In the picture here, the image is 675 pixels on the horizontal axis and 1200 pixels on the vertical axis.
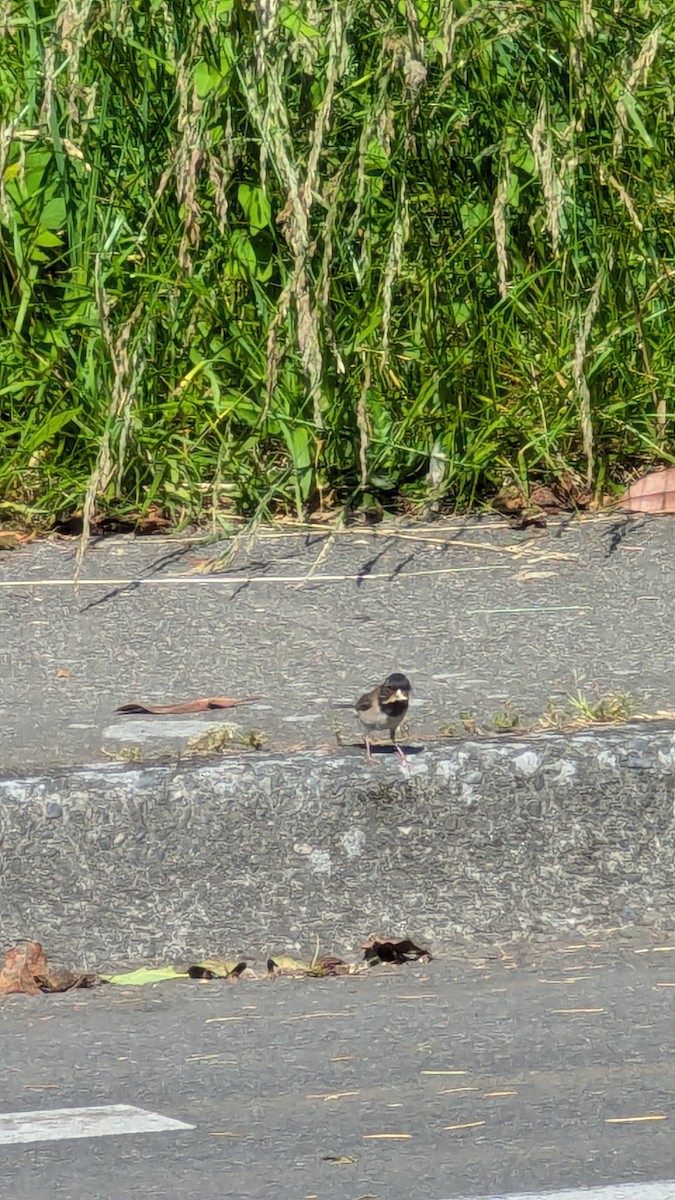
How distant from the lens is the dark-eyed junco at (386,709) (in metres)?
3.75

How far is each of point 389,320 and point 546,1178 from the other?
2.61 metres

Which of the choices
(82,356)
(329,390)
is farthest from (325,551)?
(82,356)

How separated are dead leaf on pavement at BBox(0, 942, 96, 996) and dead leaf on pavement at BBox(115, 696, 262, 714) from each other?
664 mm

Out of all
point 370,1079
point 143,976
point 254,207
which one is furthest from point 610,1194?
point 254,207

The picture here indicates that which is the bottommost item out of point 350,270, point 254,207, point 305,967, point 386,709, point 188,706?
point 305,967

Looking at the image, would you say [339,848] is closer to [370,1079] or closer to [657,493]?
[370,1079]

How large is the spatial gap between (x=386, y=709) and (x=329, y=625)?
0.97 meters

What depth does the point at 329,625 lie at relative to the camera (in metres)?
4.70

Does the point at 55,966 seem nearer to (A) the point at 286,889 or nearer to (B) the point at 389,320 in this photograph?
(A) the point at 286,889

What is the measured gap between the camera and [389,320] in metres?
4.95

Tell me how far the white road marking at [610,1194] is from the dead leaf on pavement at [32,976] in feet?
3.55

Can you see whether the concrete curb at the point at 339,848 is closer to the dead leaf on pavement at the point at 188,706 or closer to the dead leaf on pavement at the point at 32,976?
the dead leaf on pavement at the point at 32,976

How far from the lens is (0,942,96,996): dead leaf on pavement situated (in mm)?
3576

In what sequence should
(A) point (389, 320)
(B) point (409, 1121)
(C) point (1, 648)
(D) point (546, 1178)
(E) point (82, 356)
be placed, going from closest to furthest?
1. (D) point (546, 1178)
2. (B) point (409, 1121)
3. (C) point (1, 648)
4. (A) point (389, 320)
5. (E) point (82, 356)
